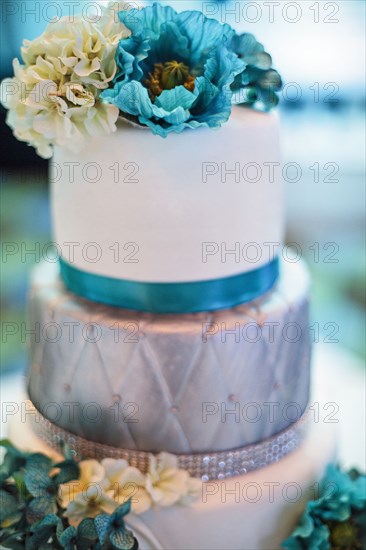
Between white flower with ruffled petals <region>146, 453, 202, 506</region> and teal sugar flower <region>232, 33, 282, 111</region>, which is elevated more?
teal sugar flower <region>232, 33, 282, 111</region>

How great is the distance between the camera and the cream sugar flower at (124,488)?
48.1 inches

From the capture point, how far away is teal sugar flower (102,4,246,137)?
1.13 metres

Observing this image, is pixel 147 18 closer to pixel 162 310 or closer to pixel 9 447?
pixel 162 310

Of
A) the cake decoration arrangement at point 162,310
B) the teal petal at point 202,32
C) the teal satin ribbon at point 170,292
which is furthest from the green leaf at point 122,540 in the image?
the teal petal at point 202,32

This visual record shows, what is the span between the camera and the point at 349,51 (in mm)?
3127

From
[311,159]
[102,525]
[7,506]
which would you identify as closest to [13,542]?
[7,506]

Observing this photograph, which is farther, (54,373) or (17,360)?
(17,360)

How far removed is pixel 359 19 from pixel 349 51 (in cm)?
14

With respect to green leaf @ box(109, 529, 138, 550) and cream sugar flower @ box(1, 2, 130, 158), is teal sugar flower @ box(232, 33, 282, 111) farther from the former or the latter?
green leaf @ box(109, 529, 138, 550)

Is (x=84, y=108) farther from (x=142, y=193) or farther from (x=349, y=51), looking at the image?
(x=349, y=51)

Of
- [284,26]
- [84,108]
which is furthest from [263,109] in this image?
[284,26]

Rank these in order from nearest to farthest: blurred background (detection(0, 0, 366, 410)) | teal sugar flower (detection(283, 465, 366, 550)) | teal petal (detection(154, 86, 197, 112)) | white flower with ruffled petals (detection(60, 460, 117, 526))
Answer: teal petal (detection(154, 86, 197, 112)) → white flower with ruffled petals (detection(60, 460, 117, 526)) → teal sugar flower (detection(283, 465, 366, 550)) → blurred background (detection(0, 0, 366, 410))

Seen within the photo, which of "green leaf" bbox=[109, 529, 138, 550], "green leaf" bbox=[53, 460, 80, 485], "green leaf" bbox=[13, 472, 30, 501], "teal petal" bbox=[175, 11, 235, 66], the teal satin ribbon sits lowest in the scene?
"green leaf" bbox=[109, 529, 138, 550]

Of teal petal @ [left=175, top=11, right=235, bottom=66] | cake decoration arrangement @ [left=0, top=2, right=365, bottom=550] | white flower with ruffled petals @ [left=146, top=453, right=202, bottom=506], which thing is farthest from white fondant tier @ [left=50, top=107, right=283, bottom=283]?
white flower with ruffled petals @ [left=146, top=453, right=202, bottom=506]
